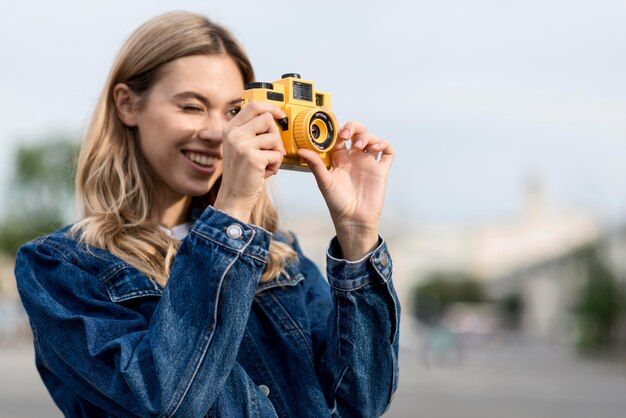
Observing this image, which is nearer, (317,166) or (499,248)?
(317,166)

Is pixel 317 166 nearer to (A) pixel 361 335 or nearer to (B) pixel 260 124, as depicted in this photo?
(B) pixel 260 124

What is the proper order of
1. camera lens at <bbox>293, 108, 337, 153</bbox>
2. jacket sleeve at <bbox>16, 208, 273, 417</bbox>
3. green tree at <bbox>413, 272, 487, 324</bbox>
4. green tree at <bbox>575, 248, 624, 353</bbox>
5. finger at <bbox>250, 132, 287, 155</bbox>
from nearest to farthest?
1. jacket sleeve at <bbox>16, 208, 273, 417</bbox>
2. finger at <bbox>250, 132, 287, 155</bbox>
3. camera lens at <bbox>293, 108, 337, 153</bbox>
4. green tree at <bbox>575, 248, 624, 353</bbox>
5. green tree at <bbox>413, 272, 487, 324</bbox>

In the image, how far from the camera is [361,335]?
7.06 ft

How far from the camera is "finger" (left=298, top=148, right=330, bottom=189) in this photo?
2.04m

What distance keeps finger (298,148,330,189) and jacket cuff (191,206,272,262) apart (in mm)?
227

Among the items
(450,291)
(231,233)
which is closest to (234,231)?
(231,233)

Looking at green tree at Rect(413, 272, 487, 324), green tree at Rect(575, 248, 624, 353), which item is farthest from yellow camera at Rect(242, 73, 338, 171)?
green tree at Rect(413, 272, 487, 324)

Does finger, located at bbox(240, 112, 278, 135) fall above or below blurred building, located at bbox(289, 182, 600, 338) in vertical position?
above

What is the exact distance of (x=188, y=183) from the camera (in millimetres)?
2275

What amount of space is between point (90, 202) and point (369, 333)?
765 mm

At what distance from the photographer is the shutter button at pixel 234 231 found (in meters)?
1.88

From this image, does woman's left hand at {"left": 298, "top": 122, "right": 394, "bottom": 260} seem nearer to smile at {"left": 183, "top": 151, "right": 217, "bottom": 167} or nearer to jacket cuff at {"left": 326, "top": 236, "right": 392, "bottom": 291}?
jacket cuff at {"left": 326, "top": 236, "right": 392, "bottom": 291}

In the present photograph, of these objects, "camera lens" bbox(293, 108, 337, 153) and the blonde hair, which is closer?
"camera lens" bbox(293, 108, 337, 153)

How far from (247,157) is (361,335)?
1.79ft
